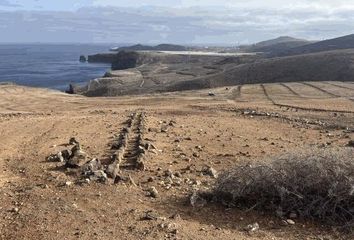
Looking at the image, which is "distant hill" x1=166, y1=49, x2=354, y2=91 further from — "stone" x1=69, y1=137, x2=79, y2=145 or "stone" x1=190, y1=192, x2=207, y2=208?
"stone" x1=190, y1=192, x2=207, y2=208

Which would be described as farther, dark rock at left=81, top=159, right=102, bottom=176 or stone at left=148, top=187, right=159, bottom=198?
dark rock at left=81, top=159, right=102, bottom=176

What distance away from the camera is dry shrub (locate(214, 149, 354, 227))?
814cm

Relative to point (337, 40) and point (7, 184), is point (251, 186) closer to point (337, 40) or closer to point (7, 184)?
point (7, 184)

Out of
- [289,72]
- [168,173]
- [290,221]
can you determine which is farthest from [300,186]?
[289,72]

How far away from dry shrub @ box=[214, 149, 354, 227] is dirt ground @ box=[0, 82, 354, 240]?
23cm

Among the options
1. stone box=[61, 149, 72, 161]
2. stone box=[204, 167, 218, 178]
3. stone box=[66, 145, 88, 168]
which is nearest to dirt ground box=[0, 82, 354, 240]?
stone box=[204, 167, 218, 178]

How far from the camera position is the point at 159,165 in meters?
11.8

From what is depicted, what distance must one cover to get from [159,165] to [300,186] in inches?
156

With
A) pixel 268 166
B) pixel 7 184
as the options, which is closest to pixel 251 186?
pixel 268 166

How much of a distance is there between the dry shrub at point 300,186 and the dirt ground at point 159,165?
23 cm

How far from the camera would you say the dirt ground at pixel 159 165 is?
7.84 m

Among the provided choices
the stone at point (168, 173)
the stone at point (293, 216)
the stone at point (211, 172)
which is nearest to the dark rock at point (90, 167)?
the stone at point (168, 173)

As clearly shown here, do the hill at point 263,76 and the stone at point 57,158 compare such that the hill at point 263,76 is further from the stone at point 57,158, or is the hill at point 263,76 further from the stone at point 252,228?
the stone at point 252,228

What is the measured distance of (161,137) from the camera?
15328 millimetres
